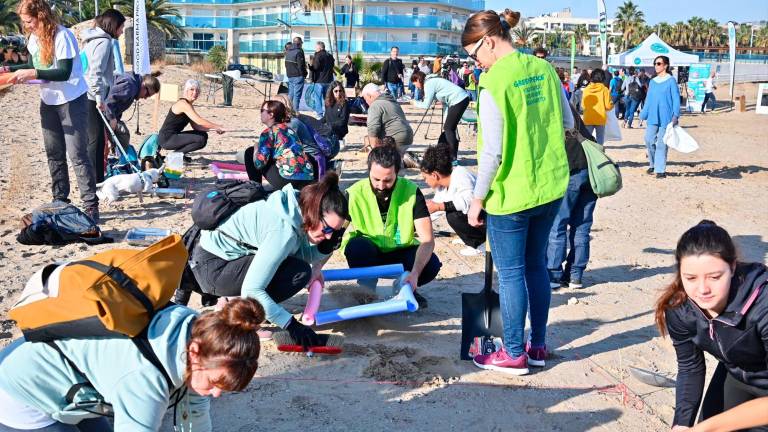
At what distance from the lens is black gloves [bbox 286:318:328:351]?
4129 millimetres

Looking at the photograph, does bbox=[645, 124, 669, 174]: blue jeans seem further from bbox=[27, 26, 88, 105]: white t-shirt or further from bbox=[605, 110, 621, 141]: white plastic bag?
bbox=[27, 26, 88, 105]: white t-shirt

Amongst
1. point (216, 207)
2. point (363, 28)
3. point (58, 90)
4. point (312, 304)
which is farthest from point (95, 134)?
point (363, 28)

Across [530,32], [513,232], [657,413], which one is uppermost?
[530,32]

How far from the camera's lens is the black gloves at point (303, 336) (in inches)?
163

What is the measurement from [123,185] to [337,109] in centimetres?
438

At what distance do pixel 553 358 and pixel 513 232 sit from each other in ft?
3.45

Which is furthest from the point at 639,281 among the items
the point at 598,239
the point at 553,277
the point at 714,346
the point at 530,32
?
the point at 530,32

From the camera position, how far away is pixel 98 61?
744 centimetres

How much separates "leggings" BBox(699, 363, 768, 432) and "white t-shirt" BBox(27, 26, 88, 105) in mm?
5306

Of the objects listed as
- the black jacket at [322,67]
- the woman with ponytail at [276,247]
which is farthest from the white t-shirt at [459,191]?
the black jacket at [322,67]

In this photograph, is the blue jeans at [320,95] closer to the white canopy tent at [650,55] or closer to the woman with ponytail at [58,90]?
the woman with ponytail at [58,90]

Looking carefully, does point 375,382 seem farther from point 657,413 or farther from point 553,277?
point 553,277

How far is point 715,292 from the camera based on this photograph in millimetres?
2633

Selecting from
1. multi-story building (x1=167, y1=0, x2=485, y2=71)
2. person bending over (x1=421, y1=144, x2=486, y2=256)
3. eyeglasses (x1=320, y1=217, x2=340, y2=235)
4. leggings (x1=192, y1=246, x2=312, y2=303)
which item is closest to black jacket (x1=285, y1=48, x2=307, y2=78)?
person bending over (x1=421, y1=144, x2=486, y2=256)
